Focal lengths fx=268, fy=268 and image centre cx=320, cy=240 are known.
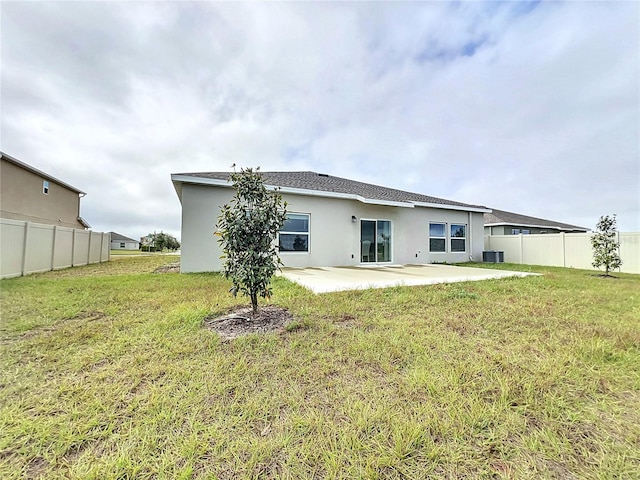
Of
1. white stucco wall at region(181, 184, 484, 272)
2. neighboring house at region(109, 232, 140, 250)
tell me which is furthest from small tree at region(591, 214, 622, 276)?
neighboring house at region(109, 232, 140, 250)

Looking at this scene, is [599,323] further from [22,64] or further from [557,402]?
[22,64]

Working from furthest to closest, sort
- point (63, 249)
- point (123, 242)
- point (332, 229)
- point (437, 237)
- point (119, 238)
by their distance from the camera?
point (119, 238), point (123, 242), point (437, 237), point (63, 249), point (332, 229)

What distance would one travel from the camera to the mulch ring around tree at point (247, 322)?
3.92 meters

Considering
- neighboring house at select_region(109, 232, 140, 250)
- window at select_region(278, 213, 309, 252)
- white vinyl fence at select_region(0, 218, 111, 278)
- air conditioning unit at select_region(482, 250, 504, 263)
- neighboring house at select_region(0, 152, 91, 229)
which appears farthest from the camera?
neighboring house at select_region(109, 232, 140, 250)

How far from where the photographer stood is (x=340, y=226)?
11.8 meters

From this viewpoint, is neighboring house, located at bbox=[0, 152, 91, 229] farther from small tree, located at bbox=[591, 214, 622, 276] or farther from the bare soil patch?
small tree, located at bbox=[591, 214, 622, 276]

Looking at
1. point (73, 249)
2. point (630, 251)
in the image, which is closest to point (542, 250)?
point (630, 251)

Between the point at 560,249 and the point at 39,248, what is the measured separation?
2412 centimetres

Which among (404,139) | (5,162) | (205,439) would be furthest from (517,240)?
(5,162)

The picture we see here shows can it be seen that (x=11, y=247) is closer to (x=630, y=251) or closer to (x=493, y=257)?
(x=493, y=257)

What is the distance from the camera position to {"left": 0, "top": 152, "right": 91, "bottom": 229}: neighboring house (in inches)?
603

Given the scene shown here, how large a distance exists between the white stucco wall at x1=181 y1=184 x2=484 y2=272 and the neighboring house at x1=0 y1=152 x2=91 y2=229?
45.5 ft

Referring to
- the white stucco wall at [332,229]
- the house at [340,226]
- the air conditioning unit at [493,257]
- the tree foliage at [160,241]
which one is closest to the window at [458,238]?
the house at [340,226]

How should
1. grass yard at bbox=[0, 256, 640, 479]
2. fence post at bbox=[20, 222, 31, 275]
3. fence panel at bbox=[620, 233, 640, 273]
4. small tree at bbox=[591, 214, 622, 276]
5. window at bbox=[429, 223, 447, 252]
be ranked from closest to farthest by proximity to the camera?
grass yard at bbox=[0, 256, 640, 479]
fence post at bbox=[20, 222, 31, 275]
small tree at bbox=[591, 214, 622, 276]
fence panel at bbox=[620, 233, 640, 273]
window at bbox=[429, 223, 447, 252]
